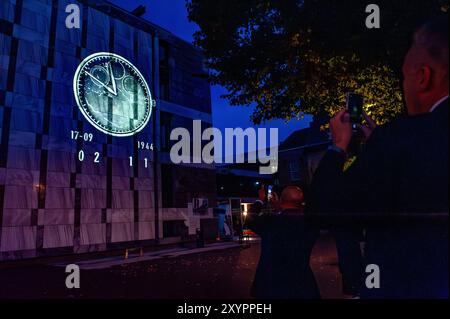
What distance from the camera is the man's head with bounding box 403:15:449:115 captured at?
4.12 feet

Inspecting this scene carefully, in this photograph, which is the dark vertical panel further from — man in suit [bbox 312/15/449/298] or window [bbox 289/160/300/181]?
window [bbox 289/160/300/181]

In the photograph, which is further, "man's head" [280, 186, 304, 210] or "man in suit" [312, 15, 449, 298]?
"man's head" [280, 186, 304, 210]

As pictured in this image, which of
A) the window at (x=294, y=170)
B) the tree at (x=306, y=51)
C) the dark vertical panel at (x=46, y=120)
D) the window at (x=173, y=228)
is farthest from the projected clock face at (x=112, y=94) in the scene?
the window at (x=294, y=170)

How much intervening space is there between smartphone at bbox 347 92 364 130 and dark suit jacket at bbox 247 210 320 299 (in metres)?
1.78

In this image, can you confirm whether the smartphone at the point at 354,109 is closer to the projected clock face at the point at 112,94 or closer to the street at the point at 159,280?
the street at the point at 159,280

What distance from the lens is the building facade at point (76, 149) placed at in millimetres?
14523

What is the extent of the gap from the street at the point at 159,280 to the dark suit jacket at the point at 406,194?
651 centimetres

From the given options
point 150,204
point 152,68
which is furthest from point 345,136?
point 152,68

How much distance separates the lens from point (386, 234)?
1.24 metres

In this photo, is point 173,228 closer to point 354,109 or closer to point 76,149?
point 76,149

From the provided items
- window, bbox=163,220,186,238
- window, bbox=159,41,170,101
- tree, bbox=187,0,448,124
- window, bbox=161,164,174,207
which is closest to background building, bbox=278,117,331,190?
window, bbox=163,220,186,238

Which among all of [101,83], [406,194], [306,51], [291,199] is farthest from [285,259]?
[101,83]

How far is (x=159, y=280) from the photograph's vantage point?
968cm

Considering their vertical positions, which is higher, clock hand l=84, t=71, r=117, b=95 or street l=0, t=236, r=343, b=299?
clock hand l=84, t=71, r=117, b=95
